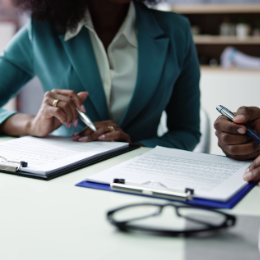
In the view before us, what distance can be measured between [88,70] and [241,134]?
1.78 ft

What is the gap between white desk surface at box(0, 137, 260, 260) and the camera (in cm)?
32

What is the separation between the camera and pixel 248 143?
0.63 metres

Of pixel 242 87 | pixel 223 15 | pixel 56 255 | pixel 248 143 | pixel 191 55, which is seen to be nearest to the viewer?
pixel 56 255

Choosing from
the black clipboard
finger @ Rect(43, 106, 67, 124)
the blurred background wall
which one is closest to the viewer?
the black clipboard

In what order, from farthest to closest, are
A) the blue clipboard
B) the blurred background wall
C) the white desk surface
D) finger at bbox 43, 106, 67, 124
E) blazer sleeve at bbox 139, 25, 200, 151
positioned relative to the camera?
the blurred background wall → blazer sleeve at bbox 139, 25, 200, 151 → finger at bbox 43, 106, 67, 124 → the blue clipboard → the white desk surface

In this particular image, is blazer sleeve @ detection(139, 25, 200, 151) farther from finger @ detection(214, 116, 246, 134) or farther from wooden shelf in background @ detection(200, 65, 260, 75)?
wooden shelf in background @ detection(200, 65, 260, 75)

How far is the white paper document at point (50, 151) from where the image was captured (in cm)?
57

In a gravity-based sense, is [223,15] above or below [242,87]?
above

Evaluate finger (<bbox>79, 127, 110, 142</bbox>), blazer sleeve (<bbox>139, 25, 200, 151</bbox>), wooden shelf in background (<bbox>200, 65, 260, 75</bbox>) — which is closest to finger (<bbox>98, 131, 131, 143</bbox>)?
finger (<bbox>79, 127, 110, 142</bbox>)

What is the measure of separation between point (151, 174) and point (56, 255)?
0.24m

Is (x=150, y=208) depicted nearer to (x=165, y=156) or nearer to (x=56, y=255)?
(x=56, y=255)

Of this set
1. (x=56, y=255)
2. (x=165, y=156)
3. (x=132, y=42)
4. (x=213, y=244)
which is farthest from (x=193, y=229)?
(x=132, y=42)

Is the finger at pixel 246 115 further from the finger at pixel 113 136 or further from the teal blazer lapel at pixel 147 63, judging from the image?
the teal blazer lapel at pixel 147 63

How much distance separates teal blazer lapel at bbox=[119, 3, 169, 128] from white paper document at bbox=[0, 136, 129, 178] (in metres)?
0.28
